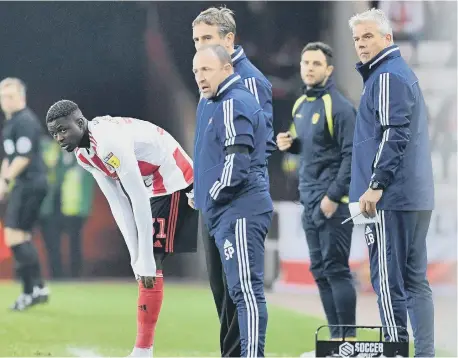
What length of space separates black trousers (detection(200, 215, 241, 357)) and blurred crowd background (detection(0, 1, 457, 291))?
1.85 m

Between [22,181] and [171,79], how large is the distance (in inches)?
42.8

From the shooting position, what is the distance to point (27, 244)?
268 inches

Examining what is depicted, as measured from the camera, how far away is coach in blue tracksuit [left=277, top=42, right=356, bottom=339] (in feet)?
18.5

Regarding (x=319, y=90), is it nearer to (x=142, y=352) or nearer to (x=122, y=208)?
(x=122, y=208)

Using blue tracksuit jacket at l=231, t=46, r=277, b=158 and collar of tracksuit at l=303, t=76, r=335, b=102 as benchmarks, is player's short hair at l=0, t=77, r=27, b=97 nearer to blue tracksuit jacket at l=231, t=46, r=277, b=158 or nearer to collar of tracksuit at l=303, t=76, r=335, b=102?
collar of tracksuit at l=303, t=76, r=335, b=102

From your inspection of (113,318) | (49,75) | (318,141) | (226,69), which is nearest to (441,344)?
(318,141)

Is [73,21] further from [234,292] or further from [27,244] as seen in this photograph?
[234,292]

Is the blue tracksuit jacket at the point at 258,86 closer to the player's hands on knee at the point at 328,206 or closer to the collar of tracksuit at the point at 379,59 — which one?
the collar of tracksuit at the point at 379,59

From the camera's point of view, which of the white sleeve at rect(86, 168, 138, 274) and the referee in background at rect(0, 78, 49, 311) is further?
the referee in background at rect(0, 78, 49, 311)

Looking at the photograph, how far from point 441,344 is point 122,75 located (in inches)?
96.0

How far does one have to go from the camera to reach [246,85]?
4879 millimetres

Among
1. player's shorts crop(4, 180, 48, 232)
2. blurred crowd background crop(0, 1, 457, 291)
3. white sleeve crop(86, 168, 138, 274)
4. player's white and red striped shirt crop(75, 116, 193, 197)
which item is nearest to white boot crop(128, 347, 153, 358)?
white sleeve crop(86, 168, 138, 274)

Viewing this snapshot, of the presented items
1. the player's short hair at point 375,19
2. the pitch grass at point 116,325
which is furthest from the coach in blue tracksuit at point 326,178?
the player's short hair at point 375,19

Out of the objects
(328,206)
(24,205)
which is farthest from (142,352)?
(24,205)
